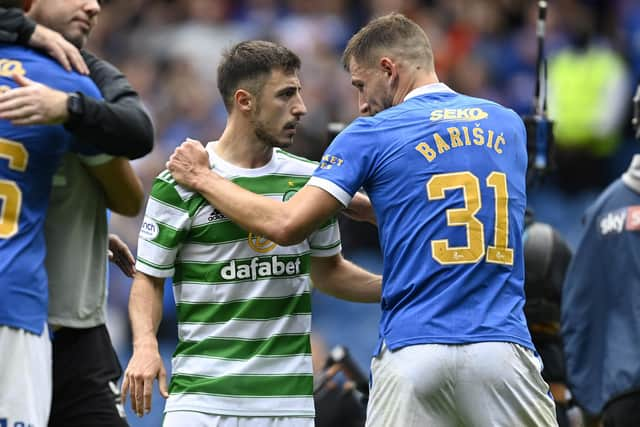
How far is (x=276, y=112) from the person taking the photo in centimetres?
534

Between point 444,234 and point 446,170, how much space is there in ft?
0.84

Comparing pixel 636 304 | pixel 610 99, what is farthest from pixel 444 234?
pixel 610 99

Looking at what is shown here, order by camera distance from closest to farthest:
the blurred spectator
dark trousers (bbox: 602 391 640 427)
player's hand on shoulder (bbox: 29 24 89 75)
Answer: player's hand on shoulder (bbox: 29 24 89 75) → dark trousers (bbox: 602 391 640 427) → the blurred spectator

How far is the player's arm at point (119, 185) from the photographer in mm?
4848

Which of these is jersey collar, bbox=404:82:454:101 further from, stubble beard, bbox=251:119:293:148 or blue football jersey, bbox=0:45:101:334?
blue football jersey, bbox=0:45:101:334

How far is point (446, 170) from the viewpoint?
4953 millimetres

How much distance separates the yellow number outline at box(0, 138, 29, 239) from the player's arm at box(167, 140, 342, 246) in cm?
78

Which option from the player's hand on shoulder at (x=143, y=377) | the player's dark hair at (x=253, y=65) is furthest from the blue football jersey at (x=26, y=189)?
the player's dark hair at (x=253, y=65)

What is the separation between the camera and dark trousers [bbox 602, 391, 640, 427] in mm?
6543

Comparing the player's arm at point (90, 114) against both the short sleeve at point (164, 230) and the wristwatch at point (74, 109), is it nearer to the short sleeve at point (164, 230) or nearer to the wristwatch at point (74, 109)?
the wristwatch at point (74, 109)

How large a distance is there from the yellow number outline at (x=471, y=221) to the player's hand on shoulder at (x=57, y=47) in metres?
1.43

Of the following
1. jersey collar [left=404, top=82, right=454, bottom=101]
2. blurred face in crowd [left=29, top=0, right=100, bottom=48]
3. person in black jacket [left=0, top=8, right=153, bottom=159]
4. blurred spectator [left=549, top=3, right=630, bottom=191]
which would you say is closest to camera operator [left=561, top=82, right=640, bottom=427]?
jersey collar [left=404, top=82, right=454, bottom=101]

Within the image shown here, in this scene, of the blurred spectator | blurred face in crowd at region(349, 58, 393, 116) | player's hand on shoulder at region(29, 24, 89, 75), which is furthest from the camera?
the blurred spectator

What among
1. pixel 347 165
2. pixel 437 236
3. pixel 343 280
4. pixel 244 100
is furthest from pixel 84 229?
pixel 437 236
